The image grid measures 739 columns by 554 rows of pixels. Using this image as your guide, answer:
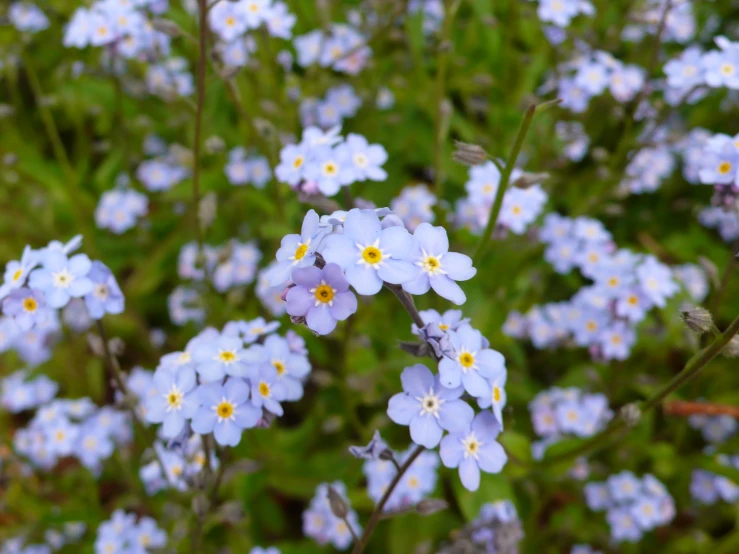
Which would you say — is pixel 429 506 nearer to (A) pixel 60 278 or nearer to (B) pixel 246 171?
(A) pixel 60 278

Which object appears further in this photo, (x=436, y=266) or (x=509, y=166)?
(x=509, y=166)

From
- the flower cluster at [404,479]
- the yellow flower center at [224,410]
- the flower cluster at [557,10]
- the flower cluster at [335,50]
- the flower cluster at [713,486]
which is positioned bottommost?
the flower cluster at [713,486]

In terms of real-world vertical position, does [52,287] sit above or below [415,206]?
above

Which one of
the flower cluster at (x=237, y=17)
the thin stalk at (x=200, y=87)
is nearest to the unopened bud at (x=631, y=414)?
the thin stalk at (x=200, y=87)

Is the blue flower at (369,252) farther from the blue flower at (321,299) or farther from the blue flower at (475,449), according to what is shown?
the blue flower at (475,449)

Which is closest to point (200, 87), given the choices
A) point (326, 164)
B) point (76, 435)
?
point (326, 164)

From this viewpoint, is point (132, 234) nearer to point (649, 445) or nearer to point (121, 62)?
point (121, 62)
